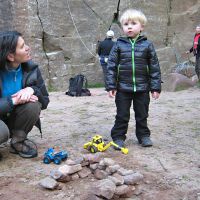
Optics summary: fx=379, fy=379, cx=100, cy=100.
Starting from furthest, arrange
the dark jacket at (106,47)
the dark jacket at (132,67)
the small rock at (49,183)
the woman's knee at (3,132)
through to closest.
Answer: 1. the dark jacket at (106,47)
2. the dark jacket at (132,67)
3. the woman's knee at (3,132)
4. the small rock at (49,183)

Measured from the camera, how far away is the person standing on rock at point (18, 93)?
3.00m

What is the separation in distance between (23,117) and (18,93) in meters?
Answer: 0.21

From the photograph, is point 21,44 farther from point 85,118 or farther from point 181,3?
point 181,3

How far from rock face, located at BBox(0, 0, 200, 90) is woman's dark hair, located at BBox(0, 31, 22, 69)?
253 inches

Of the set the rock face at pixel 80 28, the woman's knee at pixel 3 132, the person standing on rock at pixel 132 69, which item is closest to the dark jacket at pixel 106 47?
the rock face at pixel 80 28

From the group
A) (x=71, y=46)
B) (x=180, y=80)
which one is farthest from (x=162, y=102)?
(x=71, y=46)

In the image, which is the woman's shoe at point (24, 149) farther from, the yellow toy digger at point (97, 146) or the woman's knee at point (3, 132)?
the yellow toy digger at point (97, 146)

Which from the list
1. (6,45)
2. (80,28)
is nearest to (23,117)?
(6,45)

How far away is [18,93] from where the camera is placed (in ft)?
9.89

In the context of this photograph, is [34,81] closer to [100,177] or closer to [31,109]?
[31,109]

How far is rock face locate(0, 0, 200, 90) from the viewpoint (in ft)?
31.1

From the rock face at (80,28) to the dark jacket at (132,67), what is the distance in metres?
6.36

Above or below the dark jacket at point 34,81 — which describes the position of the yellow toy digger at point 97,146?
below

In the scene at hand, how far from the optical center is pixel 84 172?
2.66 m
